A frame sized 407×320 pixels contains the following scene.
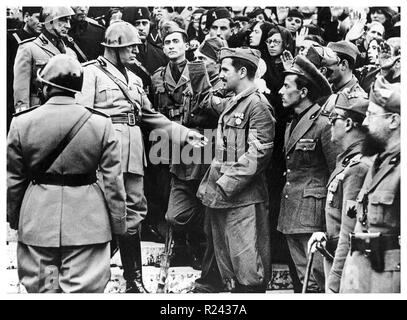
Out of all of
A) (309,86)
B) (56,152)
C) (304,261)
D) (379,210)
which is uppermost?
(309,86)

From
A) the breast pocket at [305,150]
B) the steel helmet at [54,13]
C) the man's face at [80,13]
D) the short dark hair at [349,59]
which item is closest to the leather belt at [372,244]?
the breast pocket at [305,150]

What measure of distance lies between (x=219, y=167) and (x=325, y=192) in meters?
1.13

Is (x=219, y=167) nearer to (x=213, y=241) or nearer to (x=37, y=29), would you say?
(x=213, y=241)

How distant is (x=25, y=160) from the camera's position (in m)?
7.11

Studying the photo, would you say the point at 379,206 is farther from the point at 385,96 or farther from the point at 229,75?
the point at 229,75

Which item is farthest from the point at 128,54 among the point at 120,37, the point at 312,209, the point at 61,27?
the point at 312,209

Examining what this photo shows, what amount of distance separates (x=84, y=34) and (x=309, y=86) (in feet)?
8.03

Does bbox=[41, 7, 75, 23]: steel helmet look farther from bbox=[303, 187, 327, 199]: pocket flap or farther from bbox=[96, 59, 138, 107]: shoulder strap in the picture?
bbox=[303, 187, 327, 199]: pocket flap

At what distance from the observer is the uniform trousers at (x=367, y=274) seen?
702cm

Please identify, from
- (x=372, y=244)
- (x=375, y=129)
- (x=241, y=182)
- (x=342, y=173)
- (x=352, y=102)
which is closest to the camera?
(x=372, y=244)

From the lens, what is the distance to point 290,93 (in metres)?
7.77

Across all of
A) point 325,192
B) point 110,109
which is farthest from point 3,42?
point 325,192

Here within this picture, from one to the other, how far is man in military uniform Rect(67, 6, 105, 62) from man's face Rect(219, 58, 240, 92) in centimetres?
131

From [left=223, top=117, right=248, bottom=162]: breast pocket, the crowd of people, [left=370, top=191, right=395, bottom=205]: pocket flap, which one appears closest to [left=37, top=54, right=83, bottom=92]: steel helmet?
the crowd of people
